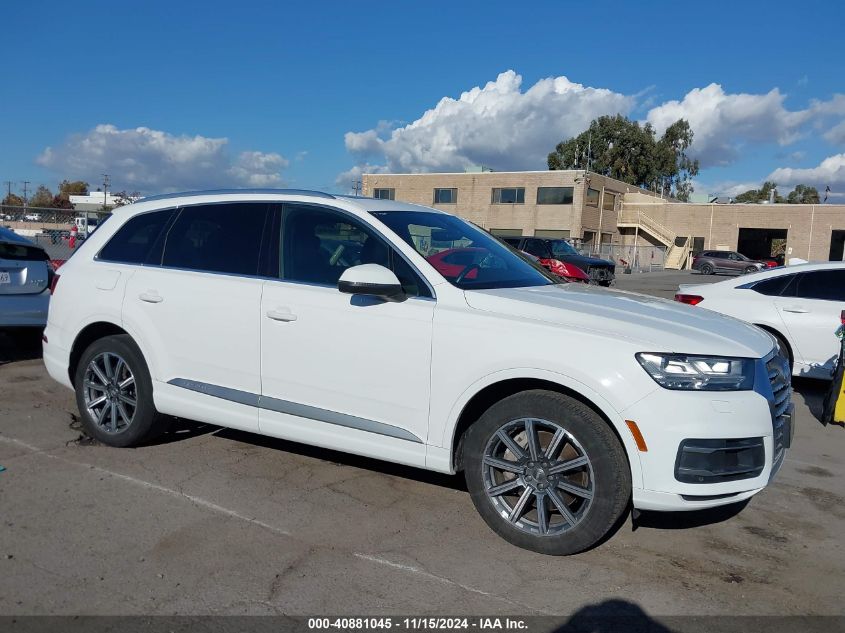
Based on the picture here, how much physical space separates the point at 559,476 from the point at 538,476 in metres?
0.11

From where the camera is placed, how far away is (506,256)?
511 cm

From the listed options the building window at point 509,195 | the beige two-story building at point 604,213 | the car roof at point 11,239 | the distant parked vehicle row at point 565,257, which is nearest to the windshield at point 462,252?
the car roof at point 11,239

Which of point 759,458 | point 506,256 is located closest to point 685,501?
point 759,458

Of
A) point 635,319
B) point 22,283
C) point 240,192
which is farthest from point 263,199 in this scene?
point 22,283

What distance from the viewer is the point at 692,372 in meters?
3.54

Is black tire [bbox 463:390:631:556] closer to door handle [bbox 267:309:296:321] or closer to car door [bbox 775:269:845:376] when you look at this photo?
door handle [bbox 267:309:296:321]

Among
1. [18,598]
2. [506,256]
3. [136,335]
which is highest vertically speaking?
[506,256]

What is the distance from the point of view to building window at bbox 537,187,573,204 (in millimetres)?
53000

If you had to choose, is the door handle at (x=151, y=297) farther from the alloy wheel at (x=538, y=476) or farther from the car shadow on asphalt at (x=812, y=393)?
the car shadow on asphalt at (x=812, y=393)

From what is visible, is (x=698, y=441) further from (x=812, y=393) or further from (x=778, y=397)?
(x=812, y=393)

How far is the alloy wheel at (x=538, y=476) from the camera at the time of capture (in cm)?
373

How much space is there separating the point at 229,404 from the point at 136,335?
0.96 m

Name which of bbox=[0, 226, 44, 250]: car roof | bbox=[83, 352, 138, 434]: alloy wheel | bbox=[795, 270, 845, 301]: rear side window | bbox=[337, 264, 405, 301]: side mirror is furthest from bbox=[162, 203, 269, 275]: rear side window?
bbox=[795, 270, 845, 301]: rear side window

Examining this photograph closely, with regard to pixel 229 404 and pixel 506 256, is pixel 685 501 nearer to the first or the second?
pixel 506 256
